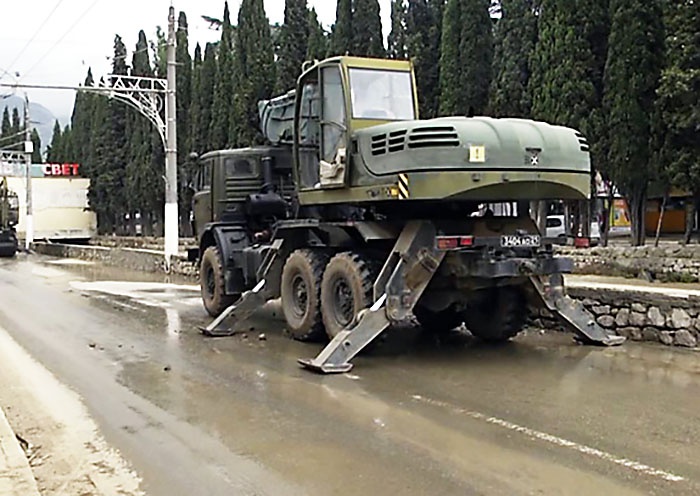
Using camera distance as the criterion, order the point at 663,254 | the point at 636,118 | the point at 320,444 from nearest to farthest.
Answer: the point at 320,444 → the point at 663,254 → the point at 636,118

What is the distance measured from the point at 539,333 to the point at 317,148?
4034 mm

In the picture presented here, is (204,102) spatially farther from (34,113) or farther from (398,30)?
(34,113)

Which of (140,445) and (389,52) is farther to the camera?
(389,52)

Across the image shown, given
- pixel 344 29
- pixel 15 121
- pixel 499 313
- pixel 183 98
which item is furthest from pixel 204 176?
pixel 15 121

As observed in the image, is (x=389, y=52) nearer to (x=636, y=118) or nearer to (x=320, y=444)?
(x=636, y=118)

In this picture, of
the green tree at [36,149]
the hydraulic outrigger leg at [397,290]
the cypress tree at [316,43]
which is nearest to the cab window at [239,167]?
the hydraulic outrigger leg at [397,290]

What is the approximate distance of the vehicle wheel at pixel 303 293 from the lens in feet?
35.9

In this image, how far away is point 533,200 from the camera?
32.0 feet

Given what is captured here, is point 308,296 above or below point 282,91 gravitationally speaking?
below

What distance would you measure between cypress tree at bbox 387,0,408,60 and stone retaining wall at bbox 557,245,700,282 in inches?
639

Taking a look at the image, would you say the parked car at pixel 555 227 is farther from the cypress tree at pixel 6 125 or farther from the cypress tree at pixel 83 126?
the cypress tree at pixel 6 125

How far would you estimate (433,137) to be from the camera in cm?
898

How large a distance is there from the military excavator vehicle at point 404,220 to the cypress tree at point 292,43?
29031 mm

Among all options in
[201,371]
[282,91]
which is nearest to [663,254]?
[201,371]
